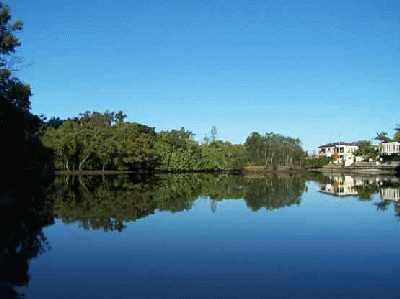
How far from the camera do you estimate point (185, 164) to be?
274ft

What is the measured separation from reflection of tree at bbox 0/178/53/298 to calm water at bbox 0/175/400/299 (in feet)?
0.09

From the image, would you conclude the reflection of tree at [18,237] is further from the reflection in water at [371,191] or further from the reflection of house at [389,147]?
the reflection of house at [389,147]

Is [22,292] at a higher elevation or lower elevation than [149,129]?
lower

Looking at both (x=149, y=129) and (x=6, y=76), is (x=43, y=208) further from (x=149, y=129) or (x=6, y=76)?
(x=149, y=129)

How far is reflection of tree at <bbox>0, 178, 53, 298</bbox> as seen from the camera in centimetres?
923

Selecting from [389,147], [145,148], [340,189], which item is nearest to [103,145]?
[145,148]

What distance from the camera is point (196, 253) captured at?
482 inches

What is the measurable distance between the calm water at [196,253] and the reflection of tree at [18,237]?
29mm

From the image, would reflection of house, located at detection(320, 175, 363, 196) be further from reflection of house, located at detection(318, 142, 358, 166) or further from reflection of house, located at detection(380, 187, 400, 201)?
reflection of house, located at detection(318, 142, 358, 166)

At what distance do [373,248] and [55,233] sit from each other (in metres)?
9.80

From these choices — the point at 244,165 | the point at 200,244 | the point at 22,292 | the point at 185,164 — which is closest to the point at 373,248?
the point at 200,244

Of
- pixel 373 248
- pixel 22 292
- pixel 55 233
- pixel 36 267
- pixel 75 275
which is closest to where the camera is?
pixel 22 292

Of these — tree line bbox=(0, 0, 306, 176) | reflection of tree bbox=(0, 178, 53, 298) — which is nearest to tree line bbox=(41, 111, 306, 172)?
tree line bbox=(0, 0, 306, 176)

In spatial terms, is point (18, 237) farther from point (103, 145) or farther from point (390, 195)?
point (103, 145)
